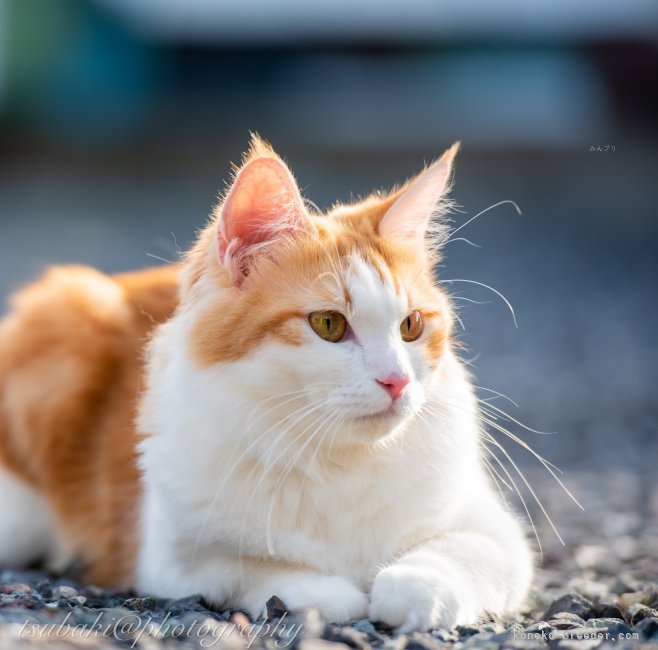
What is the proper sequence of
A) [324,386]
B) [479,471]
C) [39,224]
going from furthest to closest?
[39,224] → [479,471] → [324,386]

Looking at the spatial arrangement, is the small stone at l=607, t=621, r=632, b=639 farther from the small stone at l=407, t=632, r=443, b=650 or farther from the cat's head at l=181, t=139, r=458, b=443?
the cat's head at l=181, t=139, r=458, b=443

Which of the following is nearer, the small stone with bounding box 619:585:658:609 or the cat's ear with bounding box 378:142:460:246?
the cat's ear with bounding box 378:142:460:246

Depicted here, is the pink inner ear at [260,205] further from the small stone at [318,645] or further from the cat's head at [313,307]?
the small stone at [318,645]

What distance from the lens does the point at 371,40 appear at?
1489 cm

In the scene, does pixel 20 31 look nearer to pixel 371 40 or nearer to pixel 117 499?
pixel 371 40

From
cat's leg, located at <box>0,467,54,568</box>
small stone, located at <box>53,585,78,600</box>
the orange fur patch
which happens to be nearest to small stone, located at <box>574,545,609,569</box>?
the orange fur patch

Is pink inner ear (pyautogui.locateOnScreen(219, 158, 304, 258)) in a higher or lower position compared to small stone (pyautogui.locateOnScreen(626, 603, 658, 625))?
higher

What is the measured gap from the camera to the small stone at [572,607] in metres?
2.42

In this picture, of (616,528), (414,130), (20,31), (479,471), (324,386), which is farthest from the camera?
(20,31)

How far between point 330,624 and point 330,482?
33 cm

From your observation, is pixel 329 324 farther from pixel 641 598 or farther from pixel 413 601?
pixel 641 598

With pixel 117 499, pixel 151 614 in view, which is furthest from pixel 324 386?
pixel 117 499

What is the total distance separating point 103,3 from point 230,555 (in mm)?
13444

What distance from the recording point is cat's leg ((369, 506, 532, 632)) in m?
2.04
